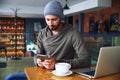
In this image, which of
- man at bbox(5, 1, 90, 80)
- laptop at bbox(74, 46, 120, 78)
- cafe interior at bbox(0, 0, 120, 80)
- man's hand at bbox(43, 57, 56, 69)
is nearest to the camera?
laptop at bbox(74, 46, 120, 78)

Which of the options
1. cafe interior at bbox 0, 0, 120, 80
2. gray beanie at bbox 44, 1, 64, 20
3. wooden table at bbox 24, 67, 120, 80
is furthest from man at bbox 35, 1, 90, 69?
cafe interior at bbox 0, 0, 120, 80

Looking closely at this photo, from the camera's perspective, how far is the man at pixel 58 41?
1.47 m

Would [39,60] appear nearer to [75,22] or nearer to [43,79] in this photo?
[43,79]

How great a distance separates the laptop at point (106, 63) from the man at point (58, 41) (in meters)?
0.22

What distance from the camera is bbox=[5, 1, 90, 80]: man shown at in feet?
Answer: 4.83

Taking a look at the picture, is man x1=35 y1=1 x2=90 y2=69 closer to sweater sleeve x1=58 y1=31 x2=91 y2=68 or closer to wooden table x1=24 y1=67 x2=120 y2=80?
sweater sleeve x1=58 y1=31 x2=91 y2=68

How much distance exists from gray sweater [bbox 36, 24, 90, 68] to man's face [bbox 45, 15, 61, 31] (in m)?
0.07

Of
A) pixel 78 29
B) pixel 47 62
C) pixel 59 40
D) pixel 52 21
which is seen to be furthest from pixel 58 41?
pixel 78 29

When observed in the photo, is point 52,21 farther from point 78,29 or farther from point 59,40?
point 78,29

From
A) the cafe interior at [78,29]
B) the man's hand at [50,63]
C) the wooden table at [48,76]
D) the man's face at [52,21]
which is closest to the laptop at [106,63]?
the wooden table at [48,76]

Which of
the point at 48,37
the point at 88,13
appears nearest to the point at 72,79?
the point at 48,37

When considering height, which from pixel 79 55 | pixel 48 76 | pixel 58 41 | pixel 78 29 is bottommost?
pixel 48 76

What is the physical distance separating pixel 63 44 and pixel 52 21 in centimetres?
23

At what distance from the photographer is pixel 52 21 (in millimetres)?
1559
